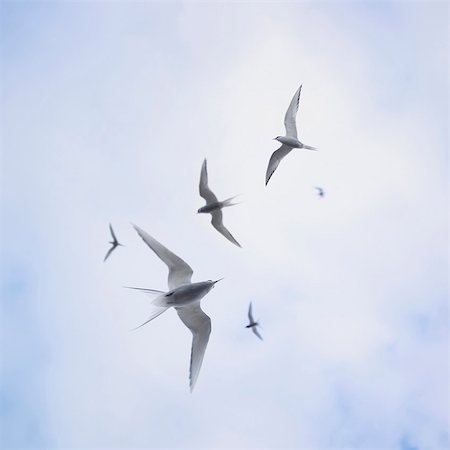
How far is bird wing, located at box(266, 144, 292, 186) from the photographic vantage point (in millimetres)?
32125

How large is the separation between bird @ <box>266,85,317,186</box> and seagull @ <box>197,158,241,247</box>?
426 cm

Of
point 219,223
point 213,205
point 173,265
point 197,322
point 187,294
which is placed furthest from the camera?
point 219,223

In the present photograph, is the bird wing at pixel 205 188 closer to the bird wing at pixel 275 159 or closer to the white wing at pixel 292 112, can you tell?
the bird wing at pixel 275 159

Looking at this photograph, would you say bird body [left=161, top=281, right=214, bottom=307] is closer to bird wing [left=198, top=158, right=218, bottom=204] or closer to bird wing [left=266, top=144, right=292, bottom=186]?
bird wing [left=198, top=158, right=218, bottom=204]

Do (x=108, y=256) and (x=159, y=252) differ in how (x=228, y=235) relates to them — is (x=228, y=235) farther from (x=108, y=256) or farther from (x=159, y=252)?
(x=108, y=256)

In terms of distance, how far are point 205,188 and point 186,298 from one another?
32.6 feet

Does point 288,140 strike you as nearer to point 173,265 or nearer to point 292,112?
point 292,112

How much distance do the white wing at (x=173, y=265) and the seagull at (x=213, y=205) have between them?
7.96m

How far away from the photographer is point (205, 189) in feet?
95.5

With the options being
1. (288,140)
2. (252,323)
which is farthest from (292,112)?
(252,323)

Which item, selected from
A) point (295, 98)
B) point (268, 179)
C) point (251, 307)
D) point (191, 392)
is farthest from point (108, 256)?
point (191, 392)

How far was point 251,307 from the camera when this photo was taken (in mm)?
37562

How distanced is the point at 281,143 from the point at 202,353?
1491cm

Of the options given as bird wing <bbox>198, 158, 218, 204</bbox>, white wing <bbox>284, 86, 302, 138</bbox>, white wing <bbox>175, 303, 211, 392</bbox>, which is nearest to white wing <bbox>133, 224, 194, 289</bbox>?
white wing <bbox>175, 303, 211, 392</bbox>
